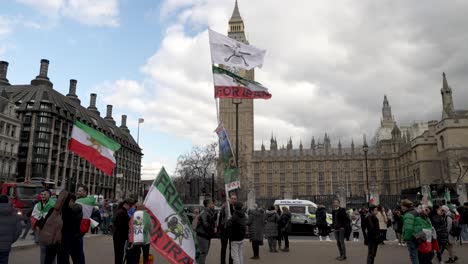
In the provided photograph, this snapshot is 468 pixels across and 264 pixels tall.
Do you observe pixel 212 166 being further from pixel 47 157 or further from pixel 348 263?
pixel 348 263

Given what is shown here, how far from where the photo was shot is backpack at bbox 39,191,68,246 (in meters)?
6.20

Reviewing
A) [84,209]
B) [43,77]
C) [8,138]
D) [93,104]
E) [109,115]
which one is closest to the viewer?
[84,209]

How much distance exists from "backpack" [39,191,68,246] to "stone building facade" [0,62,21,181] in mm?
43717

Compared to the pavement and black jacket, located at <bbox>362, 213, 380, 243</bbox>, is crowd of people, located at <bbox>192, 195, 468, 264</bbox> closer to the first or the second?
black jacket, located at <bbox>362, 213, 380, 243</bbox>

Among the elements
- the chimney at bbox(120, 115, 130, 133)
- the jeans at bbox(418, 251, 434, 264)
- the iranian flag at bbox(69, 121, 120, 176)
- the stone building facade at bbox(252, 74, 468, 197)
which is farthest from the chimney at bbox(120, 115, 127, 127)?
the jeans at bbox(418, 251, 434, 264)

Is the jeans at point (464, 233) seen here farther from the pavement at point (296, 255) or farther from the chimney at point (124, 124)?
the chimney at point (124, 124)

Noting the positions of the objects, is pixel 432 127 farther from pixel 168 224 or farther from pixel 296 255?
pixel 168 224

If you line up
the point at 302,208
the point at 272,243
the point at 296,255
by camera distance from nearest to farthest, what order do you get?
the point at 296,255
the point at 272,243
the point at 302,208

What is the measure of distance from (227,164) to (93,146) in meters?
4.74

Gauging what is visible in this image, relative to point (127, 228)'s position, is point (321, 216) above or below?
below

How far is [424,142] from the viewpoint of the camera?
6556 cm

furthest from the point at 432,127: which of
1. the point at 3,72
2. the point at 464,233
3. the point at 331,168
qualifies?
the point at 3,72

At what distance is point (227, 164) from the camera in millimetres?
8359

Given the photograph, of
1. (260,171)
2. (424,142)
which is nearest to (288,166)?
(260,171)
